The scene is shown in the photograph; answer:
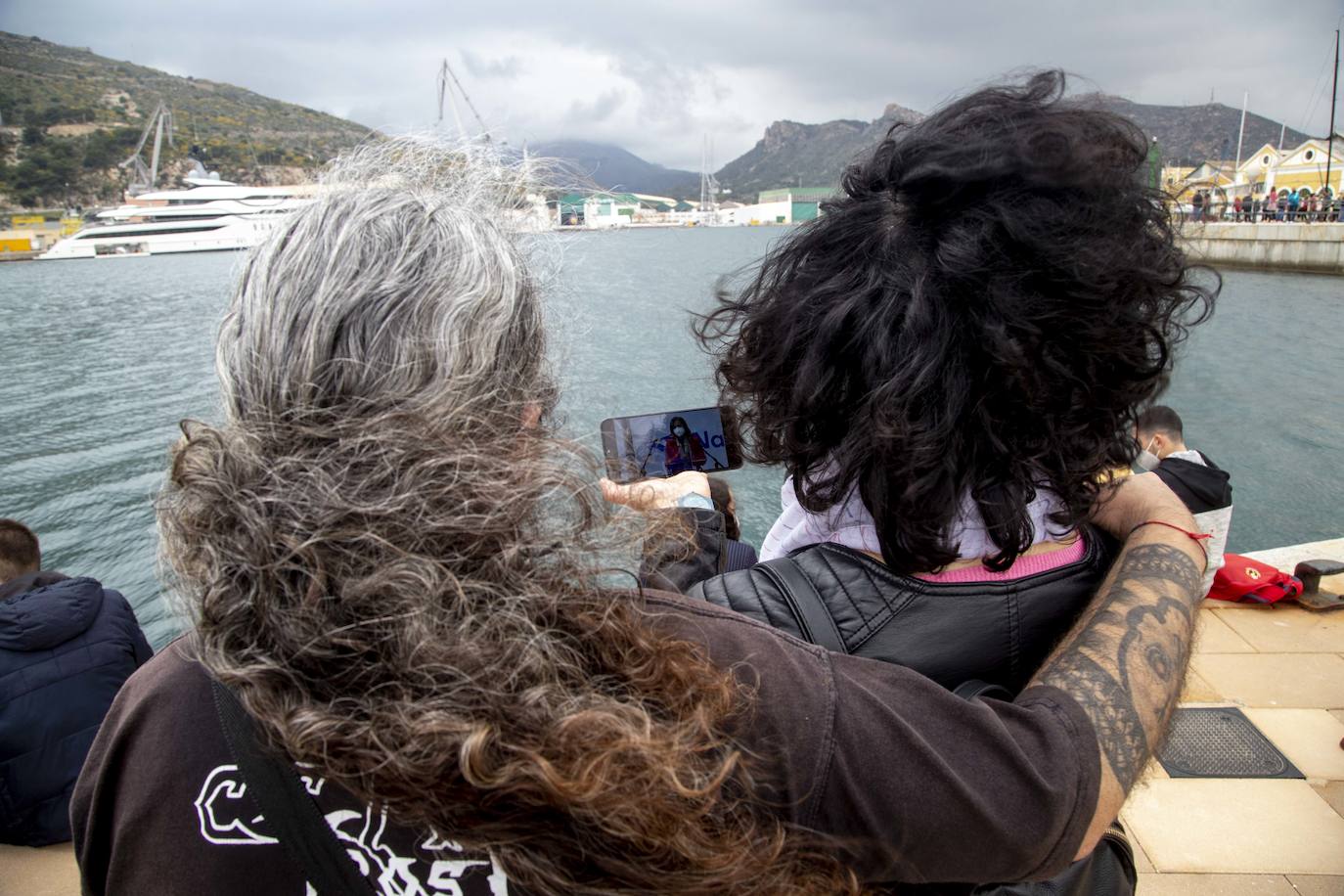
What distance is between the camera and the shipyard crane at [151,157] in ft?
175

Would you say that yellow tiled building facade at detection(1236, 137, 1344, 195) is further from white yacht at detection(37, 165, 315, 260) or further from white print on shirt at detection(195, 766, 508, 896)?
white yacht at detection(37, 165, 315, 260)

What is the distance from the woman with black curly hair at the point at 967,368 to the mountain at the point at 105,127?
50.5 metres

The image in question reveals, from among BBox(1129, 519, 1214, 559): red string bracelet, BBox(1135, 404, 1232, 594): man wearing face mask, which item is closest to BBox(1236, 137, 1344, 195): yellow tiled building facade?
BBox(1135, 404, 1232, 594): man wearing face mask

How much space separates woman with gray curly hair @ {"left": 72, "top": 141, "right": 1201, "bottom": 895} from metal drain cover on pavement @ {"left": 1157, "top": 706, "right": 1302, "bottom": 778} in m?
2.72

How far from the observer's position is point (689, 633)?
0.81m

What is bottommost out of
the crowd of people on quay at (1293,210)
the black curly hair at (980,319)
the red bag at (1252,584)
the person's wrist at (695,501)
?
the red bag at (1252,584)

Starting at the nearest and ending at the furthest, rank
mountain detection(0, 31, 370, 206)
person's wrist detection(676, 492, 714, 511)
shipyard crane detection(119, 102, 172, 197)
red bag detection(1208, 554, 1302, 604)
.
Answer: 1. person's wrist detection(676, 492, 714, 511)
2. red bag detection(1208, 554, 1302, 604)
3. mountain detection(0, 31, 370, 206)
4. shipyard crane detection(119, 102, 172, 197)

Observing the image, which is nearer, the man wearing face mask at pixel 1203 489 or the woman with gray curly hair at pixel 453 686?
the woman with gray curly hair at pixel 453 686

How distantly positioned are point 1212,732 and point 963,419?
9.87ft

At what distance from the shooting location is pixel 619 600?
79 cm

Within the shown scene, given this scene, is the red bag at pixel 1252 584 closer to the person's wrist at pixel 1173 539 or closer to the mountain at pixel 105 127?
the person's wrist at pixel 1173 539

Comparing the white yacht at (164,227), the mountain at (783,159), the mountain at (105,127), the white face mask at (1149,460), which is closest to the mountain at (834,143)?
the mountain at (783,159)

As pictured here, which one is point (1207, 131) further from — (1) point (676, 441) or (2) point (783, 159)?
(1) point (676, 441)

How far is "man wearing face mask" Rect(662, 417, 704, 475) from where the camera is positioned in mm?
1731
